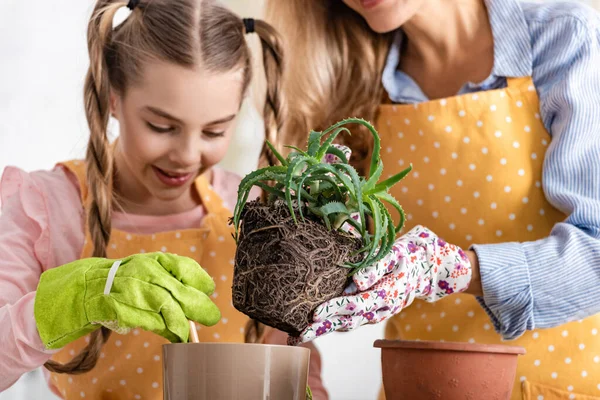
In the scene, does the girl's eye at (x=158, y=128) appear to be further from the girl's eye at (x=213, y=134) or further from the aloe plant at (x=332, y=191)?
the aloe plant at (x=332, y=191)

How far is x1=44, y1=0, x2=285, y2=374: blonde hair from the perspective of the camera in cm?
119

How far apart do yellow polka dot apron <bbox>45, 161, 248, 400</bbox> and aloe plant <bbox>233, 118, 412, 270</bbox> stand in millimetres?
506

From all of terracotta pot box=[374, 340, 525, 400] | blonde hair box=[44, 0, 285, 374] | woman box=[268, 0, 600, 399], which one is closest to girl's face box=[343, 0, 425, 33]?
woman box=[268, 0, 600, 399]

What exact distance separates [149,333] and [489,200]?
2.04 feet

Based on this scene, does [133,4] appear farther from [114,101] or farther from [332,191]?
[332,191]

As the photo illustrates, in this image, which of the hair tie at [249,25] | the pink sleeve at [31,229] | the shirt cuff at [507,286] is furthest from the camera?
the hair tie at [249,25]

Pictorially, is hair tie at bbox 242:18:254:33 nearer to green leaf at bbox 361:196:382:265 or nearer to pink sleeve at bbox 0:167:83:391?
pink sleeve at bbox 0:167:83:391

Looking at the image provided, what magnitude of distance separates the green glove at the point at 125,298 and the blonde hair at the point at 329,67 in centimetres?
54

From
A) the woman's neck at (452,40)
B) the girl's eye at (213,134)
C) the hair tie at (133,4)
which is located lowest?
the girl's eye at (213,134)

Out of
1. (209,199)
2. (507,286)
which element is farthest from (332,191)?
(209,199)

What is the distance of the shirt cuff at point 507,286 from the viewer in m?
1.01

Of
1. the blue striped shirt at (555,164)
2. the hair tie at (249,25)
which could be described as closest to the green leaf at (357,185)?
the blue striped shirt at (555,164)

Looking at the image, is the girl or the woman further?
the girl

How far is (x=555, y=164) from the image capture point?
45.0 inches
